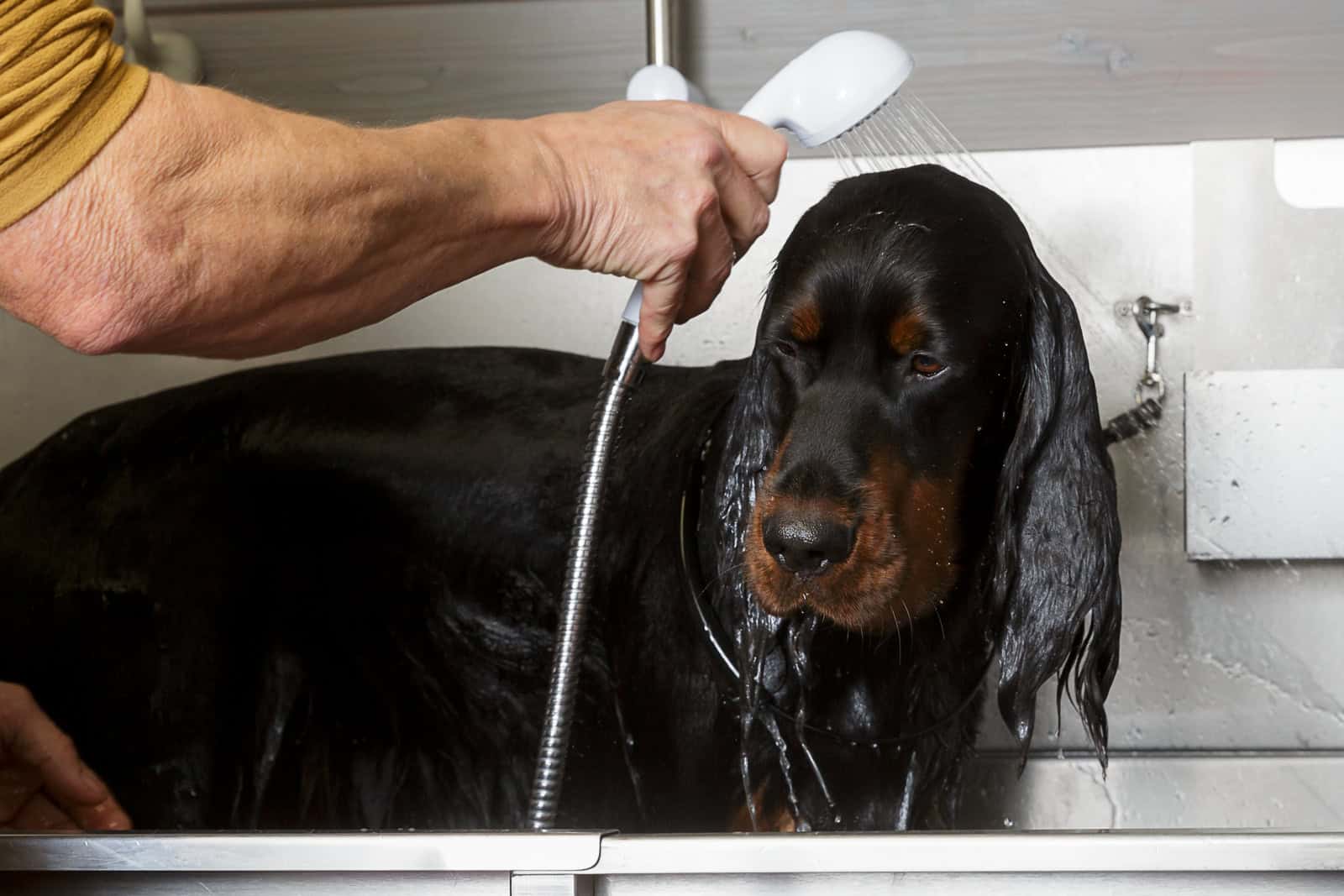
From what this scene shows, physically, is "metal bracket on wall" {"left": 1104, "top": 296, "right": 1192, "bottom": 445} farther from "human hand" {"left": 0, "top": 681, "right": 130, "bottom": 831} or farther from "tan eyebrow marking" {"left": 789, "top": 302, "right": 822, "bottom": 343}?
"human hand" {"left": 0, "top": 681, "right": 130, "bottom": 831}

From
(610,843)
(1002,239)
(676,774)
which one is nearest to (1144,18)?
(1002,239)

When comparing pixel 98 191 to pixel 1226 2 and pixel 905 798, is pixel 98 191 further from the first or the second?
pixel 1226 2

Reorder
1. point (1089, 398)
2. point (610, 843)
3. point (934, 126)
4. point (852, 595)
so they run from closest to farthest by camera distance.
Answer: point (610, 843)
point (852, 595)
point (1089, 398)
point (934, 126)

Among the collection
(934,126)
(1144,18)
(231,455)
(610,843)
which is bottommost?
(610,843)

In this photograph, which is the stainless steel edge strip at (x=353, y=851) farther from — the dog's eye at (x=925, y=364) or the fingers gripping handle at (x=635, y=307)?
the dog's eye at (x=925, y=364)

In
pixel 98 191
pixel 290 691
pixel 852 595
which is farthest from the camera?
pixel 290 691

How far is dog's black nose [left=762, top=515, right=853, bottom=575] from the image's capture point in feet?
4.00

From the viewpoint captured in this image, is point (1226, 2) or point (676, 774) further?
point (1226, 2)

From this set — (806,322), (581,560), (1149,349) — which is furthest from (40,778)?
(1149,349)

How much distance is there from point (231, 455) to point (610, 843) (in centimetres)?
111

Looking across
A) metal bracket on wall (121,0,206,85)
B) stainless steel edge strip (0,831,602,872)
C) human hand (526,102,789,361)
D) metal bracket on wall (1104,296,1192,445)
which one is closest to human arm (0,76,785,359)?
human hand (526,102,789,361)

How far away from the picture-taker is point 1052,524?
140 cm

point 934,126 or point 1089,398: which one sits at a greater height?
point 934,126

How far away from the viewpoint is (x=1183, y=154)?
2.04 meters
